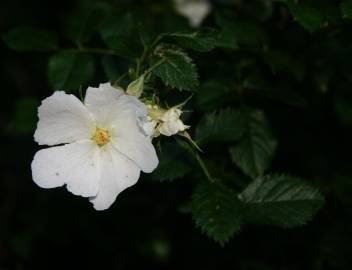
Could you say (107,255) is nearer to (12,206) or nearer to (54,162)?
(12,206)

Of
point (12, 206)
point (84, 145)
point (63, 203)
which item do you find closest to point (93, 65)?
point (84, 145)

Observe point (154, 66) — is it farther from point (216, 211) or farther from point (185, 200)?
point (185, 200)

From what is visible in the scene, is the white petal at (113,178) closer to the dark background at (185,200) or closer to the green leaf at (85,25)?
the dark background at (185,200)

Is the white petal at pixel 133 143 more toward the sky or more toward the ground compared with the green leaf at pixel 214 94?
more toward the sky

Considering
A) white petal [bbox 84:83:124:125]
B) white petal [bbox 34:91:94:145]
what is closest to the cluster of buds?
white petal [bbox 84:83:124:125]

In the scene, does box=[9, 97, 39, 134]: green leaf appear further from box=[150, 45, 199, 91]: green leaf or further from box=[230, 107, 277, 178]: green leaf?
box=[150, 45, 199, 91]: green leaf

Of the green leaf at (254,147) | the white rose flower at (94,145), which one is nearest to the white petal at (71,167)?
the white rose flower at (94,145)

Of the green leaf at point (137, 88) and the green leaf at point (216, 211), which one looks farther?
the green leaf at point (216, 211)
